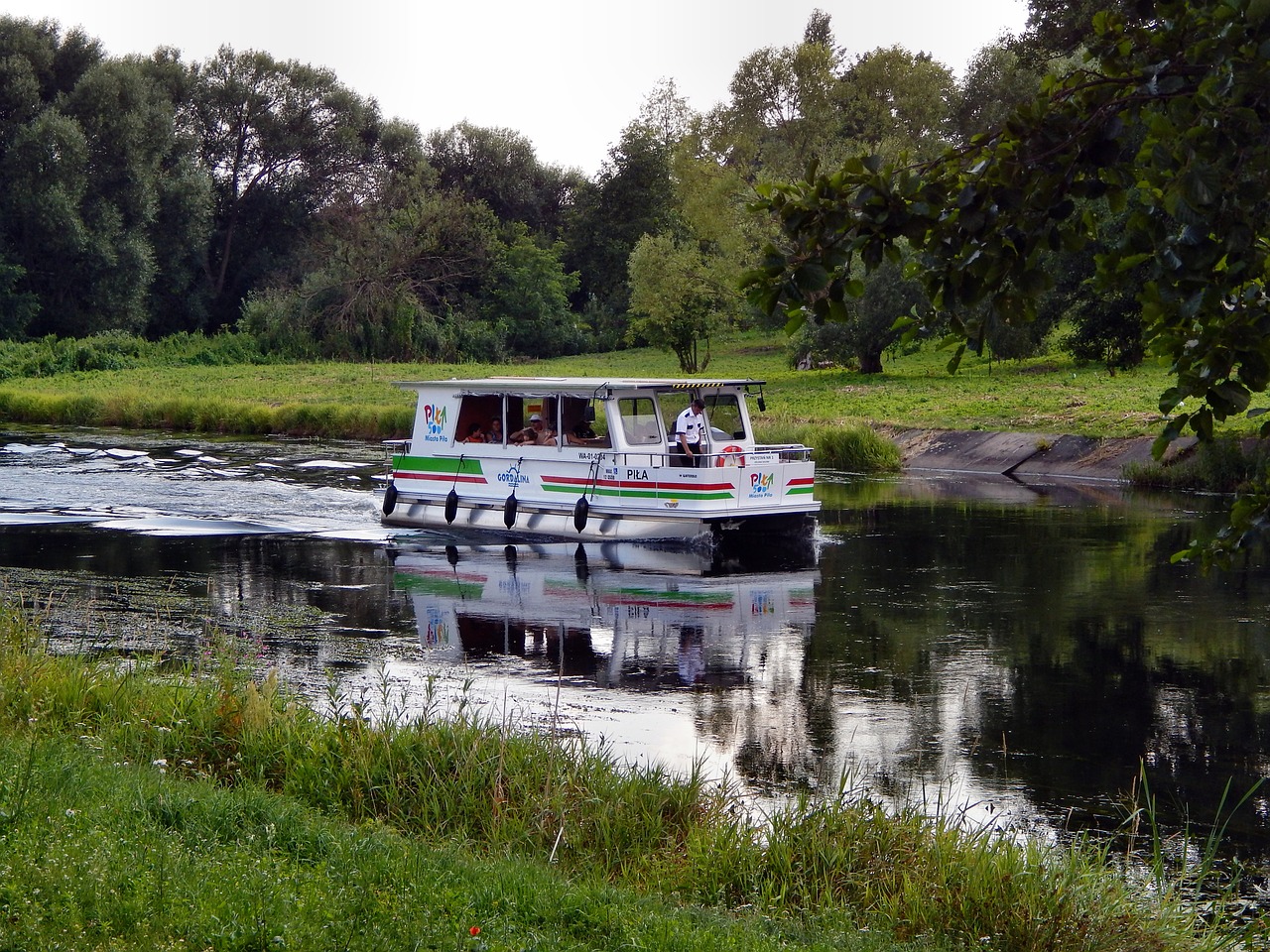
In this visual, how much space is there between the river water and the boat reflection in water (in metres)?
0.06

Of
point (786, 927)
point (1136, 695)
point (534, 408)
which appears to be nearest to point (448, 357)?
point (534, 408)

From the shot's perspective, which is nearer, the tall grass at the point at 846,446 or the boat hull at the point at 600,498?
the boat hull at the point at 600,498

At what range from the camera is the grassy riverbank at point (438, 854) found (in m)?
6.03

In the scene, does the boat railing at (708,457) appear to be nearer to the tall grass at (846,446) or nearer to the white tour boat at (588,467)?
the white tour boat at (588,467)

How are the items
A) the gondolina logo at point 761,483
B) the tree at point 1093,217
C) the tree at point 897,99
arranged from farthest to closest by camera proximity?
the tree at point 897,99 < the gondolina logo at point 761,483 < the tree at point 1093,217

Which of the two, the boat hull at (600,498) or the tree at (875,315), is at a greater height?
the tree at (875,315)

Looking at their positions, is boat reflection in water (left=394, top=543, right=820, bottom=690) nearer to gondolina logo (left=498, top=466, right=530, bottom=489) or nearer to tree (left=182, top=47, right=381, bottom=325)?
gondolina logo (left=498, top=466, right=530, bottom=489)

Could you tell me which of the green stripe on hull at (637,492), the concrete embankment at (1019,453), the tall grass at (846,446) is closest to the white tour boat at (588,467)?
the green stripe on hull at (637,492)

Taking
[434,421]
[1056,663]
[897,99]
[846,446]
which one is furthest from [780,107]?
Result: [1056,663]

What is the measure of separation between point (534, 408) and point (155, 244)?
57851 millimetres

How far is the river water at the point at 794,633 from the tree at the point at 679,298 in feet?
104

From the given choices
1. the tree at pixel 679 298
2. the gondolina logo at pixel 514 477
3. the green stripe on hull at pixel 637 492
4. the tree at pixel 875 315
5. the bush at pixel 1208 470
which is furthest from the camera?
the tree at pixel 679 298

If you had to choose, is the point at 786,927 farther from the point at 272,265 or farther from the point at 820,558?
the point at 272,265

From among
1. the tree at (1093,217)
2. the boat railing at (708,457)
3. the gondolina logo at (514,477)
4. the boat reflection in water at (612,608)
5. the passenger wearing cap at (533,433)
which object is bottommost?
the boat reflection in water at (612,608)
